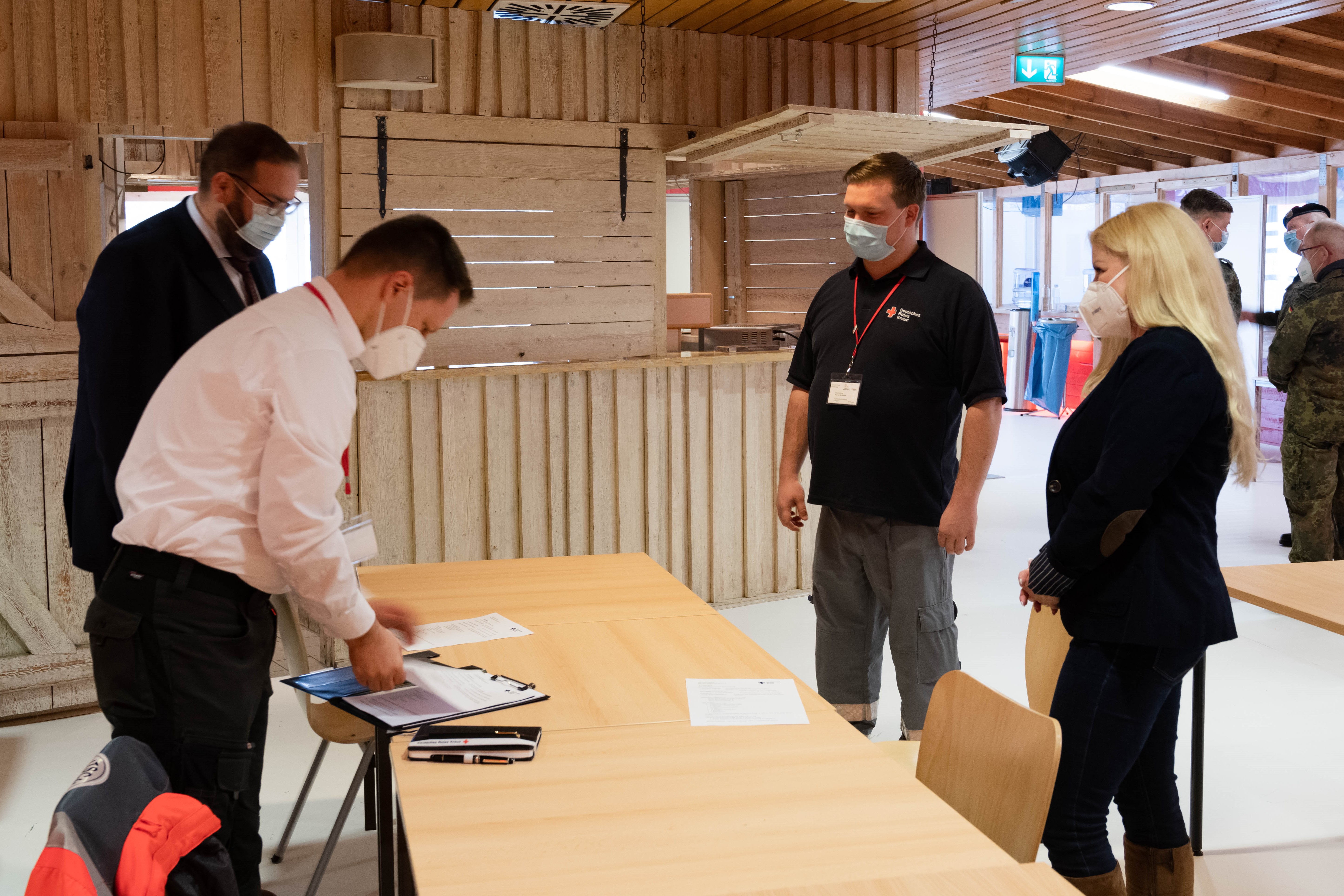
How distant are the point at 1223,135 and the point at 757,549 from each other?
7474 millimetres

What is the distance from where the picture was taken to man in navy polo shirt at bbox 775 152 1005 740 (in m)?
3.13

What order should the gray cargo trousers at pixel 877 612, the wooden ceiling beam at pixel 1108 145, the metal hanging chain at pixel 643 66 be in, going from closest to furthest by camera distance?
the gray cargo trousers at pixel 877 612, the metal hanging chain at pixel 643 66, the wooden ceiling beam at pixel 1108 145

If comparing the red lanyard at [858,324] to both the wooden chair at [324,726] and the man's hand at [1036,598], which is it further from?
the wooden chair at [324,726]

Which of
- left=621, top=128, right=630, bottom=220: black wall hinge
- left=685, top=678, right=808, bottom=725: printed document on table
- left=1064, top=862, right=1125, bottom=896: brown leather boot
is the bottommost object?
left=1064, top=862, right=1125, bottom=896: brown leather boot

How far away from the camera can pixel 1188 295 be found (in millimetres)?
2182

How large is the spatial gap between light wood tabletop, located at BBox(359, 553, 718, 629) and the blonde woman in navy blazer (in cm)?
94

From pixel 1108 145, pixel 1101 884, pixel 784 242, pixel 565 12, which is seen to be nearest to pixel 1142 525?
pixel 1101 884

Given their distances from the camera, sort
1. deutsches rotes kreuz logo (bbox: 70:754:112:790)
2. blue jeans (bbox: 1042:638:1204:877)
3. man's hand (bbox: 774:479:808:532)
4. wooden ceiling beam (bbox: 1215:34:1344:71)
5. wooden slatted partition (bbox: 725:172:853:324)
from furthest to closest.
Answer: wooden ceiling beam (bbox: 1215:34:1344:71) < wooden slatted partition (bbox: 725:172:853:324) < man's hand (bbox: 774:479:808:532) < blue jeans (bbox: 1042:638:1204:877) < deutsches rotes kreuz logo (bbox: 70:754:112:790)

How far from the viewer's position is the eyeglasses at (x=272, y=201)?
276 centimetres

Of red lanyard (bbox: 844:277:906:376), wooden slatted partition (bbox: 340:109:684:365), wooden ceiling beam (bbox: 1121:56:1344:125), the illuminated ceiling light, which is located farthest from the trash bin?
red lanyard (bbox: 844:277:906:376)

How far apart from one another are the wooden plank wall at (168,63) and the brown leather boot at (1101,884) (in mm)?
4259

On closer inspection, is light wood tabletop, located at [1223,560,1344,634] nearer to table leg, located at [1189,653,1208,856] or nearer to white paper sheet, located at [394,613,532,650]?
table leg, located at [1189,653,1208,856]

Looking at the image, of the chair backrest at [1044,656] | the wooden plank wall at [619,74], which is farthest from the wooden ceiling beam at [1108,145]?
the chair backrest at [1044,656]

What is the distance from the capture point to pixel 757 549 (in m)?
5.93
